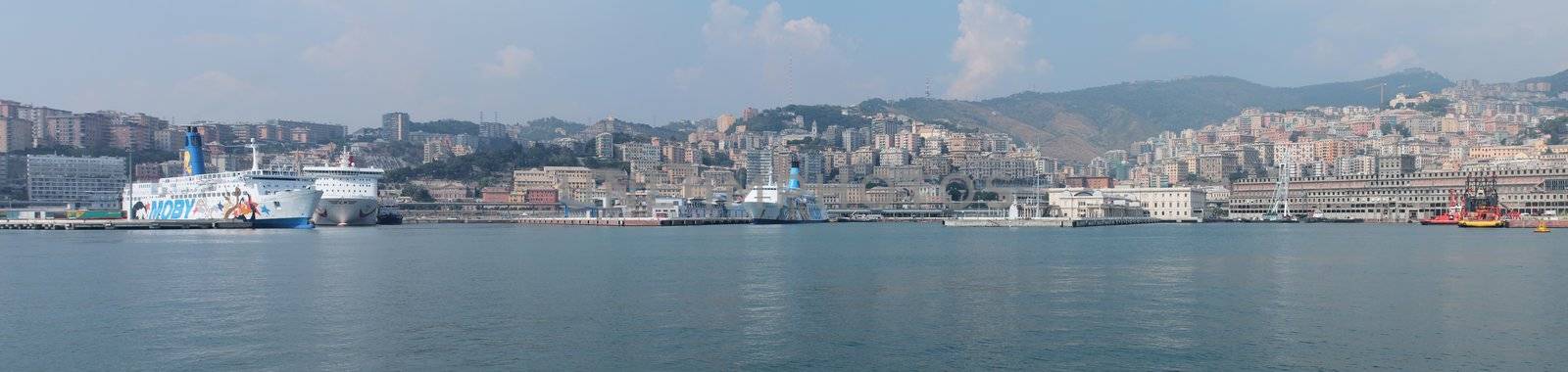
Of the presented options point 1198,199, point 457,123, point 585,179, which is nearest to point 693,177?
point 585,179

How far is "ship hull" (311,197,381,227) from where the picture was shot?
5681 centimetres

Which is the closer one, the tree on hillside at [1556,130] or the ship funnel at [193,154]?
the ship funnel at [193,154]

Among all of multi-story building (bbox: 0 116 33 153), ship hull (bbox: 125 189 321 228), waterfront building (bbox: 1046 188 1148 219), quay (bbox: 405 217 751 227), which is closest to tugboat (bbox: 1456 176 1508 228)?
waterfront building (bbox: 1046 188 1148 219)

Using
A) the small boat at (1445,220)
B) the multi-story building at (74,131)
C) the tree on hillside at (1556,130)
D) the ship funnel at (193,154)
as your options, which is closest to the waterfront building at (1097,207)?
the small boat at (1445,220)

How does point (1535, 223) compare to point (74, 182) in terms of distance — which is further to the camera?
point (74, 182)

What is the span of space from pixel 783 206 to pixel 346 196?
27810mm

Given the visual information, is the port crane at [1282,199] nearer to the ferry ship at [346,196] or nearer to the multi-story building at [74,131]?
the ferry ship at [346,196]

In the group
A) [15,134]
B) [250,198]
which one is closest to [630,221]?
[250,198]

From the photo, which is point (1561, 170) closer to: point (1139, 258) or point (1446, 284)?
point (1139, 258)

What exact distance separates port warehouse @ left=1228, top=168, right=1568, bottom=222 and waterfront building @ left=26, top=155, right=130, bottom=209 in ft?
255

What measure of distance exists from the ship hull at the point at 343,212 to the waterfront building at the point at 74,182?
3249 cm

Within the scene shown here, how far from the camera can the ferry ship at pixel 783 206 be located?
244 ft

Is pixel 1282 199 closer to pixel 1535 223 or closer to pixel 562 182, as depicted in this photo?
pixel 1535 223

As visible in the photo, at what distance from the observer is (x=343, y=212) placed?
189ft
